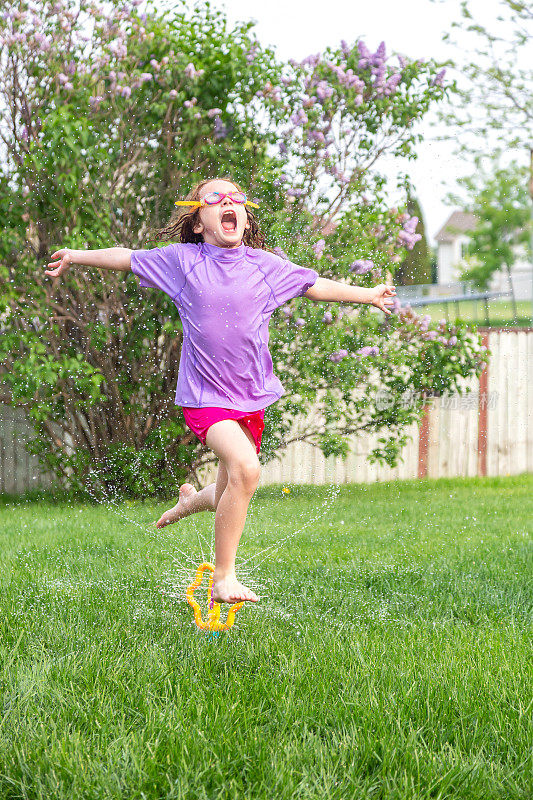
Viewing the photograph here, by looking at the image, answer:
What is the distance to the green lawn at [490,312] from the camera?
268 inches

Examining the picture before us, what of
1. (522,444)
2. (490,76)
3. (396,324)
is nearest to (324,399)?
(396,324)

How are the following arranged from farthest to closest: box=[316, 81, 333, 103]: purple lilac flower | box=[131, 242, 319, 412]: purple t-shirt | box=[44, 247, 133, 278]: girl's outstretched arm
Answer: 1. box=[316, 81, 333, 103]: purple lilac flower
2. box=[44, 247, 133, 278]: girl's outstretched arm
3. box=[131, 242, 319, 412]: purple t-shirt

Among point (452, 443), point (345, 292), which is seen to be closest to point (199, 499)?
point (345, 292)

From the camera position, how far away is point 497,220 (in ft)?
43.2

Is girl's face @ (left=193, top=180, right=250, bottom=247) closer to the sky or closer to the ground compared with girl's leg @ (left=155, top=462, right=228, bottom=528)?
closer to the sky

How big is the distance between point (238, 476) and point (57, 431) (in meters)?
4.76

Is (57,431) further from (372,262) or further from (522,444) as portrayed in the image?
(522,444)

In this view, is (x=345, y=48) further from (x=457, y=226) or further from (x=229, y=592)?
(x=457, y=226)

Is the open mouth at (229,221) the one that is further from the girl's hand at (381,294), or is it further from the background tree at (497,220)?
the background tree at (497,220)

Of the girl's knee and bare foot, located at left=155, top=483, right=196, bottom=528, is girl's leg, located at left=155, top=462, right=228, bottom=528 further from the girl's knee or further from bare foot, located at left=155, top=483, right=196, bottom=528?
the girl's knee

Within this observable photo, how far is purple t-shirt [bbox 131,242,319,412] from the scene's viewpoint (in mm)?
2623

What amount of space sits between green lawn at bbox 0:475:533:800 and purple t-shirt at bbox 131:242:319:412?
757 mm

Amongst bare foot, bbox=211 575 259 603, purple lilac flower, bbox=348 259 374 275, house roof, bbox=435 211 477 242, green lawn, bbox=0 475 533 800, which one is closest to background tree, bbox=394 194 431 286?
purple lilac flower, bbox=348 259 374 275

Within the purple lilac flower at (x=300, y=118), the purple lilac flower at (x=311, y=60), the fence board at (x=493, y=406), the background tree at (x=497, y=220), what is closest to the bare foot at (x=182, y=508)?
the purple lilac flower at (x=300, y=118)
